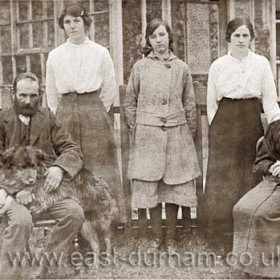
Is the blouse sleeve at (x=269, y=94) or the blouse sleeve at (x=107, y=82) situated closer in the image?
the blouse sleeve at (x=269, y=94)

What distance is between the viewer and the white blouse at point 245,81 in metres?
4.03

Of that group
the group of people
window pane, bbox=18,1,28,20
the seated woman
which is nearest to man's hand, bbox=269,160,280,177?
the seated woman

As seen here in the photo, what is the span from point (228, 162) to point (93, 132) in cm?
79

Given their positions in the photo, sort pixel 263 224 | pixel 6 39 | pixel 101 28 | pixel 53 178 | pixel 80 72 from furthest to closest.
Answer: pixel 101 28 → pixel 6 39 → pixel 80 72 → pixel 53 178 → pixel 263 224

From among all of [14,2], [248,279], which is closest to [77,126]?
[248,279]

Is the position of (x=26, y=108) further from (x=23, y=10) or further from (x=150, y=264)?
(x=23, y=10)

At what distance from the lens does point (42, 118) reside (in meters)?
3.75

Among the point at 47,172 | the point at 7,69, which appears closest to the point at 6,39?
the point at 7,69

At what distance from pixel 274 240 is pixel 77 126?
133 cm

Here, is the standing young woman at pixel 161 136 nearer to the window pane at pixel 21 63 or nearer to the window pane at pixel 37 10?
the window pane at pixel 21 63

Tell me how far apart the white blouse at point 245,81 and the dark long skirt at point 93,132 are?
638mm

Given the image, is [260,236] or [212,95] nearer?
[260,236]

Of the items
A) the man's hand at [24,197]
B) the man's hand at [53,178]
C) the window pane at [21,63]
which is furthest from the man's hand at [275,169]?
the window pane at [21,63]

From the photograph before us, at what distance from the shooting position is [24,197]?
3.59 m
